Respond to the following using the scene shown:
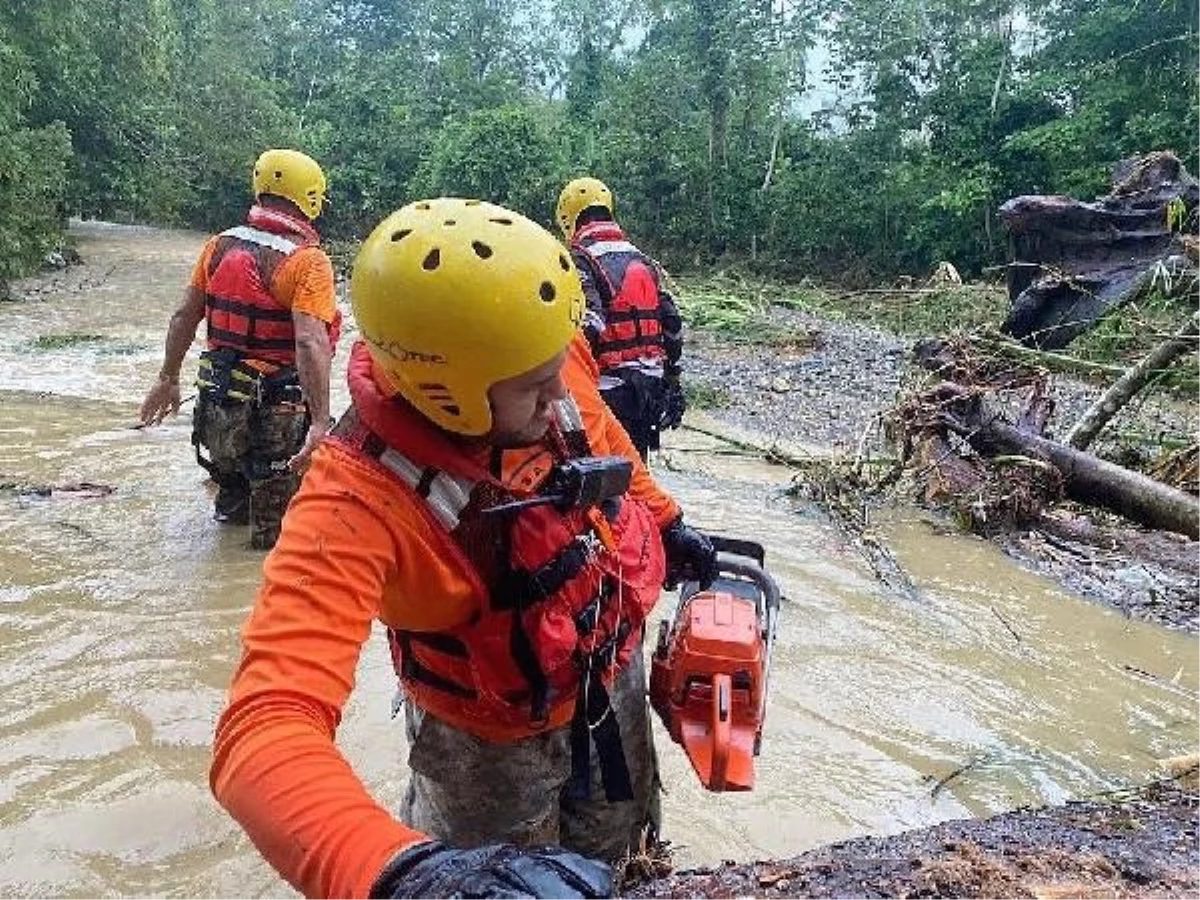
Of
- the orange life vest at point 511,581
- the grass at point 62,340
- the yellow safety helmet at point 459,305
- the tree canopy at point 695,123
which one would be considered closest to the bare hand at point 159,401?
the orange life vest at point 511,581

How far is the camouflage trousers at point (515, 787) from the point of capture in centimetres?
223

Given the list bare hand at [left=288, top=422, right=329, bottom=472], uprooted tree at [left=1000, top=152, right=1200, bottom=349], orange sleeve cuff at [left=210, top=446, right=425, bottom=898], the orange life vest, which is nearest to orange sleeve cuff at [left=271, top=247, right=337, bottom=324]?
bare hand at [left=288, top=422, right=329, bottom=472]

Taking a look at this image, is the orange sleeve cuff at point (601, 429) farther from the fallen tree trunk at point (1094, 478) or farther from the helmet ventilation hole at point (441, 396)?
the fallen tree trunk at point (1094, 478)

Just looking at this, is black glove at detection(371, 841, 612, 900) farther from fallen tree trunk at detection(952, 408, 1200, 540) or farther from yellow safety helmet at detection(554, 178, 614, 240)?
fallen tree trunk at detection(952, 408, 1200, 540)

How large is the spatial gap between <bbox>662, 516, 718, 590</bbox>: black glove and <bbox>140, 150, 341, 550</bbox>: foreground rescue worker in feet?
9.69

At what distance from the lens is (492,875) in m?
1.27

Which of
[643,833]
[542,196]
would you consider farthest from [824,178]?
[643,833]

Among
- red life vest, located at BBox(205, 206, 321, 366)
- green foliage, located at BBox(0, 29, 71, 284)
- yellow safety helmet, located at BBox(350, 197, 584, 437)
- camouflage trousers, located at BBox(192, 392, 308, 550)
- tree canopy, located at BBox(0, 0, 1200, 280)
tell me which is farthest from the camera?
tree canopy, located at BBox(0, 0, 1200, 280)

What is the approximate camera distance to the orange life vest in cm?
188

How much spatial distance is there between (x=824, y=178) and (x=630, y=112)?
5194 millimetres

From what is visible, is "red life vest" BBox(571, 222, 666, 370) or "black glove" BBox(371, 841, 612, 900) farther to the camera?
"red life vest" BBox(571, 222, 666, 370)

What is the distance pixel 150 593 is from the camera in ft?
18.9

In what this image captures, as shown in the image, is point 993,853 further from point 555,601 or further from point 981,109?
point 981,109

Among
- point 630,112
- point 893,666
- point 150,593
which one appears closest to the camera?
point 893,666
